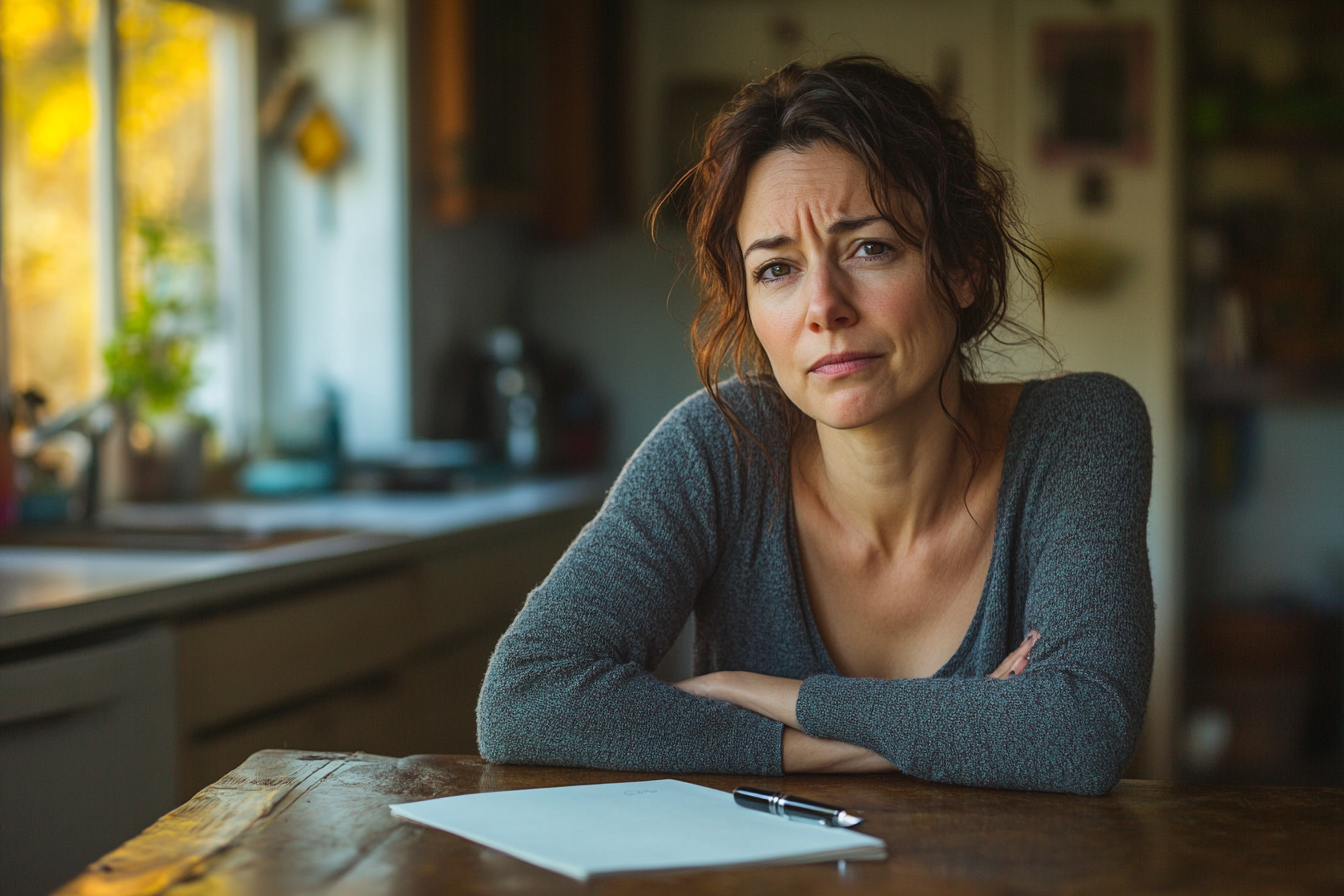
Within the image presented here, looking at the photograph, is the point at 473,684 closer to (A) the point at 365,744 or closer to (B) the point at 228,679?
(A) the point at 365,744

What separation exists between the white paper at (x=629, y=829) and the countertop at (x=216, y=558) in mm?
810

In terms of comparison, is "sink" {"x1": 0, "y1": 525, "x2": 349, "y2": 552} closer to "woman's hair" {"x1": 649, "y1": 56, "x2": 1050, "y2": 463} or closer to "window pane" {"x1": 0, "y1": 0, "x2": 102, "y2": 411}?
"window pane" {"x1": 0, "y1": 0, "x2": 102, "y2": 411}

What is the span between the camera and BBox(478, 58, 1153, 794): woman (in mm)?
1181

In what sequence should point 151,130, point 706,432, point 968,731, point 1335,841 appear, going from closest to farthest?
point 1335,841 → point 968,731 → point 706,432 → point 151,130

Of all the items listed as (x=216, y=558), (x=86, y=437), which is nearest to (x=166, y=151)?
(x=86, y=437)

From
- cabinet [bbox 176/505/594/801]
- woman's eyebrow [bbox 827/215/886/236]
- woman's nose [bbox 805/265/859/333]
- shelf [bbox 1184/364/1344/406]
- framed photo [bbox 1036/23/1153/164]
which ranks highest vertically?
framed photo [bbox 1036/23/1153/164]

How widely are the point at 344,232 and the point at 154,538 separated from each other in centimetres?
148

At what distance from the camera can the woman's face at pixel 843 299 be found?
1344 millimetres

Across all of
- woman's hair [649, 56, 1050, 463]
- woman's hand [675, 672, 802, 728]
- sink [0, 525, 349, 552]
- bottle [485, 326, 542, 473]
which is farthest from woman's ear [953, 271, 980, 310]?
bottle [485, 326, 542, 473]

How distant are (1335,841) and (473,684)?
2.08 meters

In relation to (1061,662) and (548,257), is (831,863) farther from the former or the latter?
(548,257)

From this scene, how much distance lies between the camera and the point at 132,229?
290cm

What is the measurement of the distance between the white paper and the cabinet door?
79 centimetres

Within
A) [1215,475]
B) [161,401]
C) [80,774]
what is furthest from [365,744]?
[1215,475]
